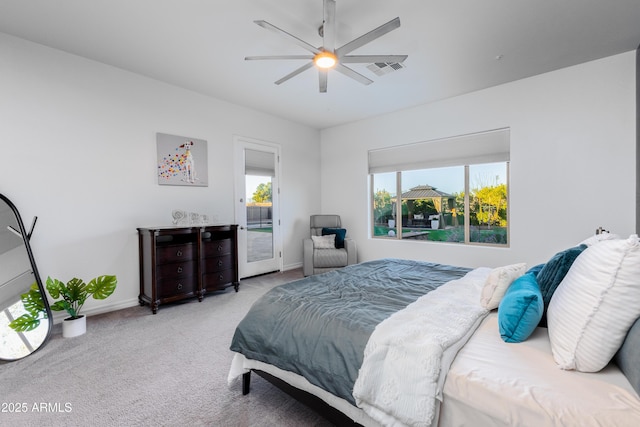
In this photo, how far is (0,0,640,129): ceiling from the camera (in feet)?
7.69

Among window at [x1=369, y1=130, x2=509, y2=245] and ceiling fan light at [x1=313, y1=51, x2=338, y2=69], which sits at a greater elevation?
ceiling fan light at [x1=313, y1=51, x2=338, y2=69]

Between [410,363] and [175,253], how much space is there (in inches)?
121

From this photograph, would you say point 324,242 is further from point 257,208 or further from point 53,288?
point 53,288

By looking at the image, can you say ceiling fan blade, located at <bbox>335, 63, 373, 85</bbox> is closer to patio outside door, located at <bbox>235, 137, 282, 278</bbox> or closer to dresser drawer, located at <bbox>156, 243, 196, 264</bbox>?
patio outside door, located at <bbox>235, 137, 282, 278</bbox>

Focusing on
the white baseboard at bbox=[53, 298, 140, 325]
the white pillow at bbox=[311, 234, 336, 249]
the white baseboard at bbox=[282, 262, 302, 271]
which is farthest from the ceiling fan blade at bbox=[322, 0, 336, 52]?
the white baseboard at bbox=[282, 262, 302, 271]

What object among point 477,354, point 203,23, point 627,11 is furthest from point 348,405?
point 627,11

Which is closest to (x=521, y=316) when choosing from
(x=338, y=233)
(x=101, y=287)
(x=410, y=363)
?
(x=410, y=363)

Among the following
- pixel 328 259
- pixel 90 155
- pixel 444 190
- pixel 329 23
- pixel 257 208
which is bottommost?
pixel 328 259

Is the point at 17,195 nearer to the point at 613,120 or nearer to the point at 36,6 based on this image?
the point at 36,6

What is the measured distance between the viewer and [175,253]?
11.1 ft

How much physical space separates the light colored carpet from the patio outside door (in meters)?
1.90

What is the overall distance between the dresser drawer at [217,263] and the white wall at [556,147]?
117 inches

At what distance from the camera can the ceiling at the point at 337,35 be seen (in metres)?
2.34

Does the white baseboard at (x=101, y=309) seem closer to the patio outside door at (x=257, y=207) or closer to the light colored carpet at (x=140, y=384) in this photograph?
the light colored carpet at (x=140, y=384)
